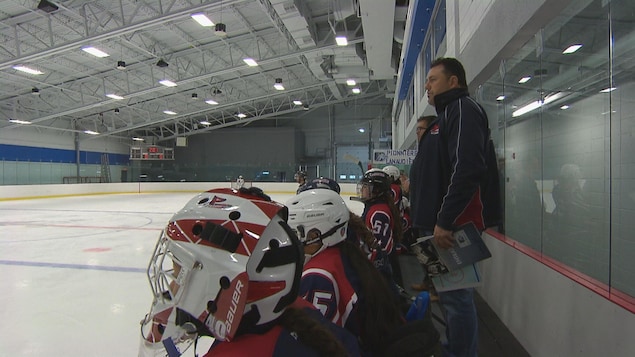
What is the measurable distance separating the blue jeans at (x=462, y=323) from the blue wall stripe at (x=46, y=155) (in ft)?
71.6

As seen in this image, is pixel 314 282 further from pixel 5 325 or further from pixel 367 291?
pixel 5 325

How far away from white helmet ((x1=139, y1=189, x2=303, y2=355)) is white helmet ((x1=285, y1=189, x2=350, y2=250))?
652mm

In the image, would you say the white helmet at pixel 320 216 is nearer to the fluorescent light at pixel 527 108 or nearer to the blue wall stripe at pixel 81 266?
the fluorescent light at pixel 527 108

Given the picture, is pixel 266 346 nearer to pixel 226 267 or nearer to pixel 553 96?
pixel 226 267

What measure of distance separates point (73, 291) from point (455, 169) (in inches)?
137

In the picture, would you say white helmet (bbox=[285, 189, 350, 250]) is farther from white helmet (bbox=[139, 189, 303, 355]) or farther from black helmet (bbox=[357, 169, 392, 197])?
black helmet (bbox=[357, 169, 392, 197])

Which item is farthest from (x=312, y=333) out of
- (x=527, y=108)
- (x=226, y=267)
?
(x=527, y=108)

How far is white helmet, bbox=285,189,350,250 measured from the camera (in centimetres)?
152

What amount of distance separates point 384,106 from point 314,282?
72.1 ft

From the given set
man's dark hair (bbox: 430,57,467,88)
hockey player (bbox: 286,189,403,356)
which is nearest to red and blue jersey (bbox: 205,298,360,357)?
hockey player (bbox: 286,189,403,356)

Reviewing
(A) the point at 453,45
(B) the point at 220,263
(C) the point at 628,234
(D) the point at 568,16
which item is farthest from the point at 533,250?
→ (A) the point at 453,45

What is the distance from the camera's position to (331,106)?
23406 millimetres

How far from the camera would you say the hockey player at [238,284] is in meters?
0.75

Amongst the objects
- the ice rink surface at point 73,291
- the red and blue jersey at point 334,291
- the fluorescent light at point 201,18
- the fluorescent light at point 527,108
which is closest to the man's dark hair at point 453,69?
the fluorescent light at point 527,108
